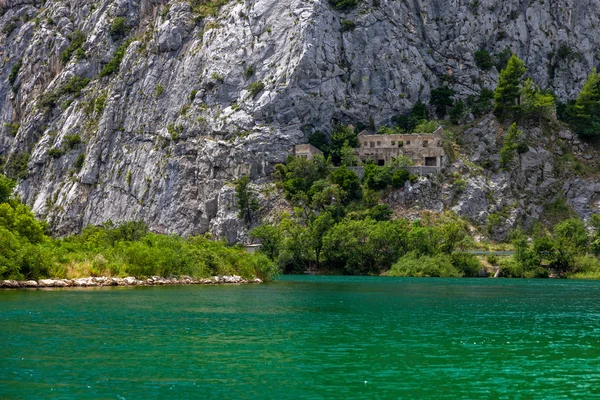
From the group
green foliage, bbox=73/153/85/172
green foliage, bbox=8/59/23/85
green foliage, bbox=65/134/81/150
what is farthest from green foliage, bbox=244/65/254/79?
green foliage, bbox=8/59/23/85

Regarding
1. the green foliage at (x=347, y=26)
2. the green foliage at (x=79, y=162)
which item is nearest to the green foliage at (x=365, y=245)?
the green foliage at (x=347, y=26)

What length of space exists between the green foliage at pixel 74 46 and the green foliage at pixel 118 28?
9167 millimetres

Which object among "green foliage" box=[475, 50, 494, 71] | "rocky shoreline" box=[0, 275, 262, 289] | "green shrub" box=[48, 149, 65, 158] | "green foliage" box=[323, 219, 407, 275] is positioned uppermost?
"green foliage" box=[475, 50, 494, 71]

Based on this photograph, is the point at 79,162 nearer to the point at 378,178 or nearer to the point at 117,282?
the point at 378,178

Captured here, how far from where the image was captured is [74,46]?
165625 millimetres

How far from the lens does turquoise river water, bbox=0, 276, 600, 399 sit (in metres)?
23.3

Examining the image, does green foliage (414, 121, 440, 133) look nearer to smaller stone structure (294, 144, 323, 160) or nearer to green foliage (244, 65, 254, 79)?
smaller stone structure (294, 144, 323, 160)

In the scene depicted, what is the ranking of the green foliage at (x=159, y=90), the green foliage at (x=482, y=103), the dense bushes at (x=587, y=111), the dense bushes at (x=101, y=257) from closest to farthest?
1. the dense bushes at (x=101, y=257)
2. the dense bushes at (x=587, y=111)
3. the green foliage at (x=482, y=103)
4. the green foliage at (x=159, y=90)

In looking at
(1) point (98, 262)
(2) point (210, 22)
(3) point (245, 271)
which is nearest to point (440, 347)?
(1) point (98, 262)

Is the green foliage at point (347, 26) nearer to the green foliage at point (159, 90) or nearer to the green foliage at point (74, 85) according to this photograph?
the green foliage at point (159, 90)

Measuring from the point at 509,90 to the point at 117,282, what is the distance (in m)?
87.4

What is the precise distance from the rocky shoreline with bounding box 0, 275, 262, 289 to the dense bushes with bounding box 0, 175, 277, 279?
2.58 ft

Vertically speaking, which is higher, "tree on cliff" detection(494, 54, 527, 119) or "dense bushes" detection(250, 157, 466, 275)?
"tree on cliff" detection(494, 54, 527, 119)

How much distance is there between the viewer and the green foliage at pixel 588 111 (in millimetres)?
134750
